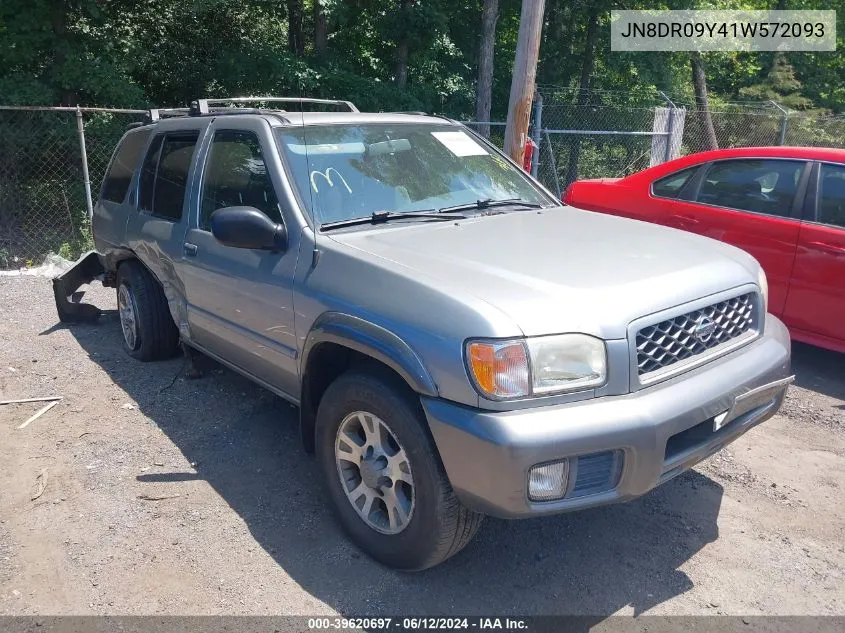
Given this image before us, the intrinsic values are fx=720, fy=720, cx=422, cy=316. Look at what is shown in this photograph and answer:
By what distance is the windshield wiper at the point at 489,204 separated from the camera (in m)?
3.79

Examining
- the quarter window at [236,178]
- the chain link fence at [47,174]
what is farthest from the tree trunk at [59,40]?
the quarter window at [236,178]

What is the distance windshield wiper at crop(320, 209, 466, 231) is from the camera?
134 inches

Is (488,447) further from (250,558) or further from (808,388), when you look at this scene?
(808,388)

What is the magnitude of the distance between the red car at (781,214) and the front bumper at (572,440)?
2810mm

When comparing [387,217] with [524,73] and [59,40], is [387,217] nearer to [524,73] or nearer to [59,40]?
[524,73]

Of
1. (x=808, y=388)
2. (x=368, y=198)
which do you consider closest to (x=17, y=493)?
(x=368, y=198)

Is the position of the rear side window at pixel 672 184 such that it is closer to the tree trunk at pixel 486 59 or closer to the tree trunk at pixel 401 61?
the tree trunk at pixel 486 59

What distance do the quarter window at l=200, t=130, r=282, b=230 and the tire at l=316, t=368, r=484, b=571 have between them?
3.49ft

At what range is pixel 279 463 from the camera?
4.02 m

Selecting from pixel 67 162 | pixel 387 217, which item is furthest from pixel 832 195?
pixel 67 162

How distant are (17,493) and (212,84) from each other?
12817 mm

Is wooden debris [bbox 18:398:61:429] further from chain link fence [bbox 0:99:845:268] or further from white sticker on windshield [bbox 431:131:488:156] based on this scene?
chain link fence [bbox 0:99:845:268]

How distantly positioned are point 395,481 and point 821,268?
3734 mm

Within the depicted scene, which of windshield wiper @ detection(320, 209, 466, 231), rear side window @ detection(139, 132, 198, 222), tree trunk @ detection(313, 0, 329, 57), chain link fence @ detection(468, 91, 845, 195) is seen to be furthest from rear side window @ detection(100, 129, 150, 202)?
tree trunk @ detection(313, 0, 329, 57)
